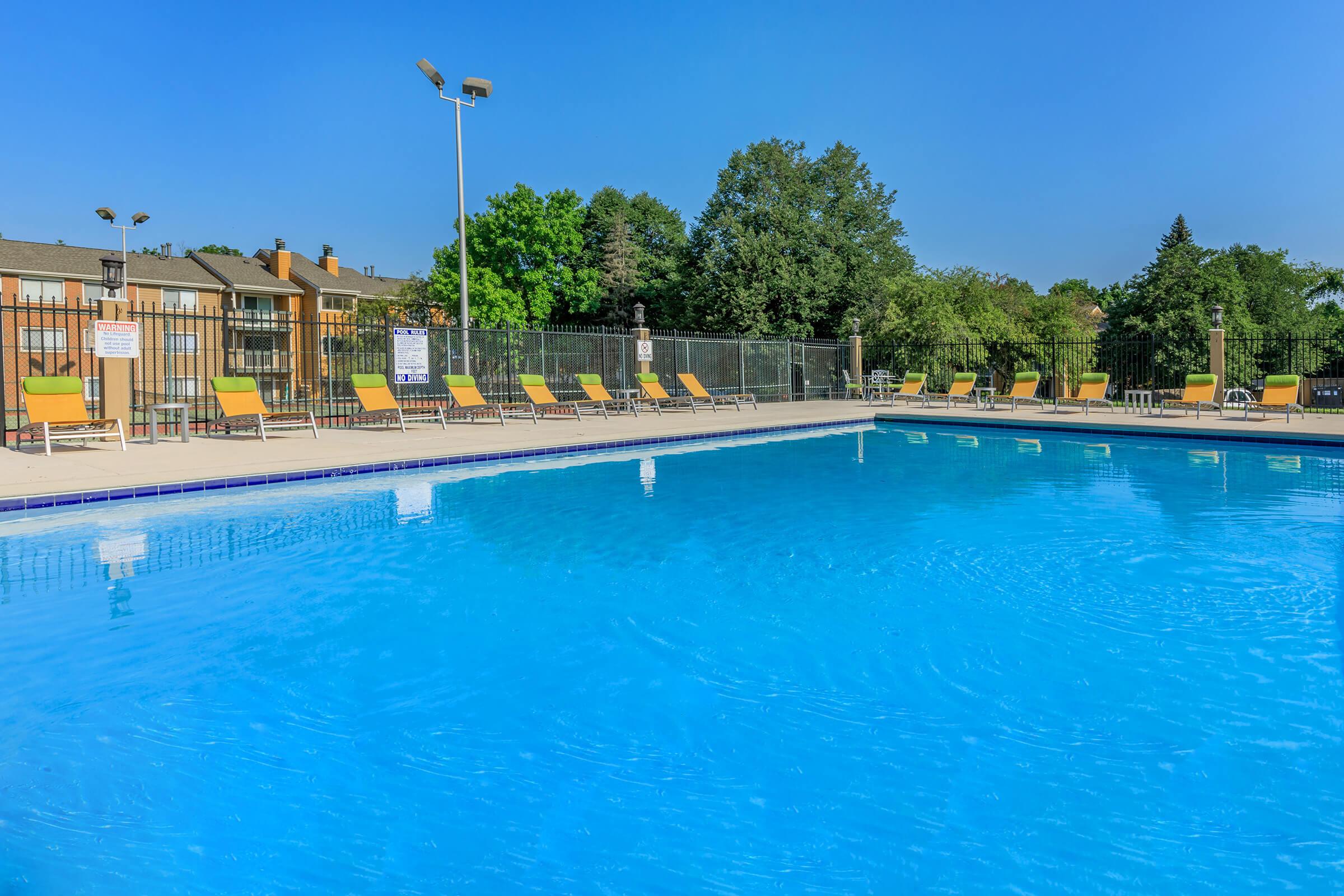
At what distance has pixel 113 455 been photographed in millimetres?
10148

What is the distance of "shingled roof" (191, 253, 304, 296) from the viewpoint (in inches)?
1593

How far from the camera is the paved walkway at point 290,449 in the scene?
27.3ft

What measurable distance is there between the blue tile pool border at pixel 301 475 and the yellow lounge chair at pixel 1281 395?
34.2ft

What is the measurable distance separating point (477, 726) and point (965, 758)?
5.92ft

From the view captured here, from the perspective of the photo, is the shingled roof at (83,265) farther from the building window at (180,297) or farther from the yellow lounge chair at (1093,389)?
the yellow lounge chair at (1093,389)

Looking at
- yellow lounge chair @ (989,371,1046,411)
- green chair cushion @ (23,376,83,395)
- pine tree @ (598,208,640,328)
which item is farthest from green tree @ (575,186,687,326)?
green chair cushion @ (23,376,83,395)

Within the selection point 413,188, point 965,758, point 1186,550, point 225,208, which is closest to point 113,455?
point 965,758

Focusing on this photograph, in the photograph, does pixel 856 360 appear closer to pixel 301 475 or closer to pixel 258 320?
pixel 258 320

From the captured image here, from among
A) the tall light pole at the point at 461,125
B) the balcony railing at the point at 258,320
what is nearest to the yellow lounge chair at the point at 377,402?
the balcony railing at the point at 258,320

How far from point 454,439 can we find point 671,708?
996cm

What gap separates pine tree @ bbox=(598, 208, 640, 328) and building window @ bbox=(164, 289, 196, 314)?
1917 centimetres

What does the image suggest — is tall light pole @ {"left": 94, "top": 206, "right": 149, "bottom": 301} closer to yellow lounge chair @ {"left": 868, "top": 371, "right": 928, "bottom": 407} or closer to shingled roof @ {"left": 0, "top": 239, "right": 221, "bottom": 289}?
shingled roof @ {"left": 0, "top": 239, "right": 221, "bottom": 289}

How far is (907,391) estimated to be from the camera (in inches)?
875

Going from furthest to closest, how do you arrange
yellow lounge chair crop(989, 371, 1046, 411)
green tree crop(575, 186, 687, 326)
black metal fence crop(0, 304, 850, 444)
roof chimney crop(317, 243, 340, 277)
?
roof chimney crop(317, 243, 340, 277) → green tree crop(575, 186, 687, 326) → yellow lounge chair crop(989, 371, 1046, 411) → black metal fence crop(0, 304, 850, 444)
